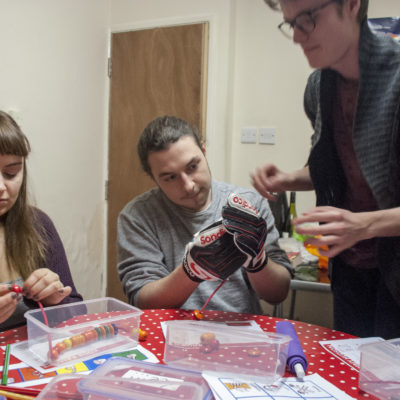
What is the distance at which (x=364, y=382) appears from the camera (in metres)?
0.65

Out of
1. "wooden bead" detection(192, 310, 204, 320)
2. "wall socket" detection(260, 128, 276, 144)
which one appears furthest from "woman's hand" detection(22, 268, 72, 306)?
"wall socket" detection(260, 128, 276, 144)

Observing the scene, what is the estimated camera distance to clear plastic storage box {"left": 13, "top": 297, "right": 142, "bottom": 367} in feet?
2.39

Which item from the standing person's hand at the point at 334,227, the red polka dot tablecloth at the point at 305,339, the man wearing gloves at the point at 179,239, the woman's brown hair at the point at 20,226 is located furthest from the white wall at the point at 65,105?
the standing person's hand at the point at 334,227

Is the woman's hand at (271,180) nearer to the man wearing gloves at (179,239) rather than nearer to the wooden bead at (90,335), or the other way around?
the man wearing gloves at (179,239)

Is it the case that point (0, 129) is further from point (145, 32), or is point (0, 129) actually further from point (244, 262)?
point (145, 32)

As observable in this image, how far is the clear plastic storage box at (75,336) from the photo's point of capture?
0.73 meters

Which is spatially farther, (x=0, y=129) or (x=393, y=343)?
(x=0, y=129)

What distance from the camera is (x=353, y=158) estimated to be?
0.95 meters

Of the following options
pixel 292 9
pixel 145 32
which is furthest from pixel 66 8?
pixel 292 9

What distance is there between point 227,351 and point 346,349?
0.25 m

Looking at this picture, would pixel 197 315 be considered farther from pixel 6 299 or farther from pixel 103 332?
pixel 6 299

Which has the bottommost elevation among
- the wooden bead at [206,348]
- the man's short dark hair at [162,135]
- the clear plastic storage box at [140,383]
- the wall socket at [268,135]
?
the wooden bead at [206,348]

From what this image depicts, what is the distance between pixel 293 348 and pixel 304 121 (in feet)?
5.22

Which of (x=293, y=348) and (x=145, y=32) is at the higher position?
(x=145, y=32)
